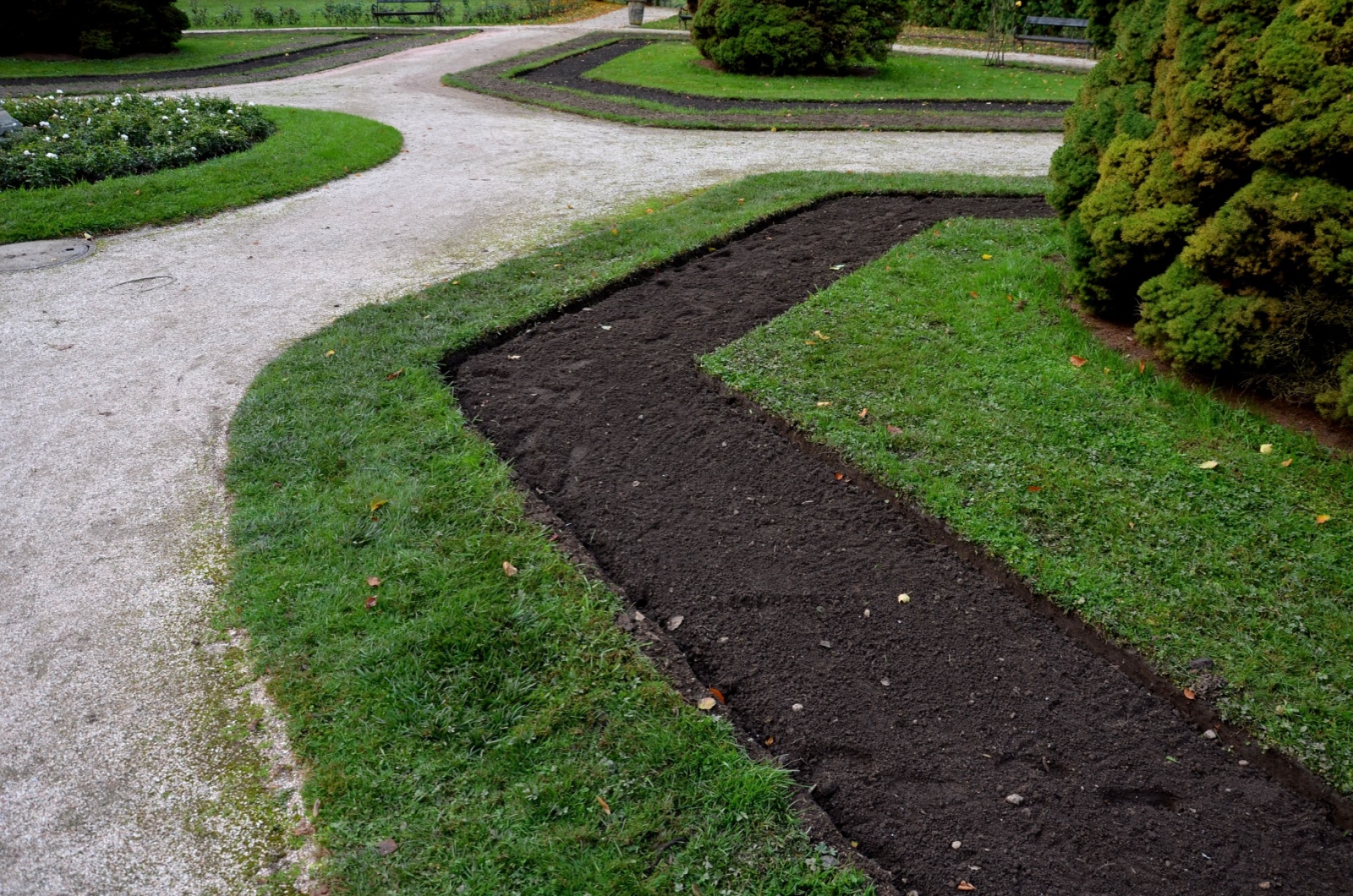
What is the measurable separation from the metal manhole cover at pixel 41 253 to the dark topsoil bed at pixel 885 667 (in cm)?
424

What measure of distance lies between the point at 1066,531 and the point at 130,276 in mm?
6975

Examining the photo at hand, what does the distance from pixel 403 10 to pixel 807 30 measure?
53.6ft

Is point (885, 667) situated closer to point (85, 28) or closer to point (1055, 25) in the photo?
point (85, 28)

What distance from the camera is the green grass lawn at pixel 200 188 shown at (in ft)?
26.1

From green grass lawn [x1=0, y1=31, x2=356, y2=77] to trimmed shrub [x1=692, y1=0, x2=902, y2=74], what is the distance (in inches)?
407

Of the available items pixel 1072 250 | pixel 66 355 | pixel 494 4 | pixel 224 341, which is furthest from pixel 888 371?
pixel 494 4

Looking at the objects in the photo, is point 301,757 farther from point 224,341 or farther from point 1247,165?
point 1247,165

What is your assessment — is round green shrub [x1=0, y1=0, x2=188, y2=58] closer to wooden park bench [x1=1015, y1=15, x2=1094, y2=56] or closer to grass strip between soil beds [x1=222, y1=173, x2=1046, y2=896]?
grass strip between soil beds [x1=222, y1=173, x2=1046, y2=896]

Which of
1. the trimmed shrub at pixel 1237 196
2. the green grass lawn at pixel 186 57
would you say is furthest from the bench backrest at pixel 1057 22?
A: the trimmed shrub at pixel 1237 196

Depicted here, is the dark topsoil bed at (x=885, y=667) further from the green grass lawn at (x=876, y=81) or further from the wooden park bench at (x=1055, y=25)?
the wooden park bench at (x=1055, y=25)

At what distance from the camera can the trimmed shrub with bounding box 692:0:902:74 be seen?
54.0 ft

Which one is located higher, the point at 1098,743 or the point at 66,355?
the point at 66,355

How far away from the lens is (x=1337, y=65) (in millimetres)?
4293

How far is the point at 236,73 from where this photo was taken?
56.3ft
